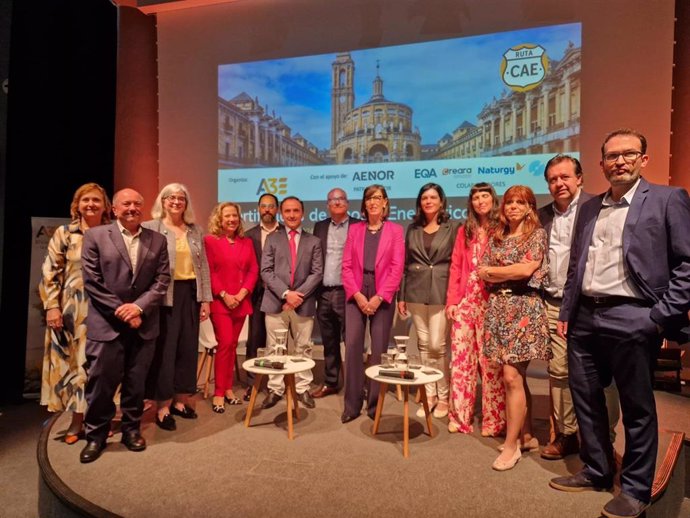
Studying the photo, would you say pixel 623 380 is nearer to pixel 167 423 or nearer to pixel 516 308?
pixel 516 308

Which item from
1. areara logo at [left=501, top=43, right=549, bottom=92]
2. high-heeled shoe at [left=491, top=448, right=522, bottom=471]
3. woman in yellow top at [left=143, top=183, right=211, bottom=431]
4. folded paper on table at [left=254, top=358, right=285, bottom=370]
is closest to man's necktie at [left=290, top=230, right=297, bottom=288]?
woman in yellow top at [left=143, top=183, right=211, bottom=431]

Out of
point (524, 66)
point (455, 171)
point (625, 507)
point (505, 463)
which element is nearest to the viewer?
point (625, 507)

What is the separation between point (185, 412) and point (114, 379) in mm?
827

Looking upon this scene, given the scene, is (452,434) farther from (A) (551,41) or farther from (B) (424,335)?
(A) (551,41)

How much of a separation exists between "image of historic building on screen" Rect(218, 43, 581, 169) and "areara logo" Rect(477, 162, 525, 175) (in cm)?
14

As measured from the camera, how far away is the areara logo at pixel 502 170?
15.2 ft

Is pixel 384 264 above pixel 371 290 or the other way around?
above

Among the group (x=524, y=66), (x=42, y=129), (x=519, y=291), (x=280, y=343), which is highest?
(x=524, y=66)

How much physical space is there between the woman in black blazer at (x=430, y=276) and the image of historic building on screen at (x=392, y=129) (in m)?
1.56

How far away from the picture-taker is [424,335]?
3557 mm

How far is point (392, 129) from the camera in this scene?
4984 mm

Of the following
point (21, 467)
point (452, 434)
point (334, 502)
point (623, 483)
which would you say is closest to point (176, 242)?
point (21, 467)

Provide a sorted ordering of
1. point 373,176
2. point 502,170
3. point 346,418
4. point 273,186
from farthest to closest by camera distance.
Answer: point 273,186, point 373,176, point 502,170, point 346,418

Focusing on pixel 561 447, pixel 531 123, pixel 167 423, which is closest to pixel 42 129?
pixel 167 423
